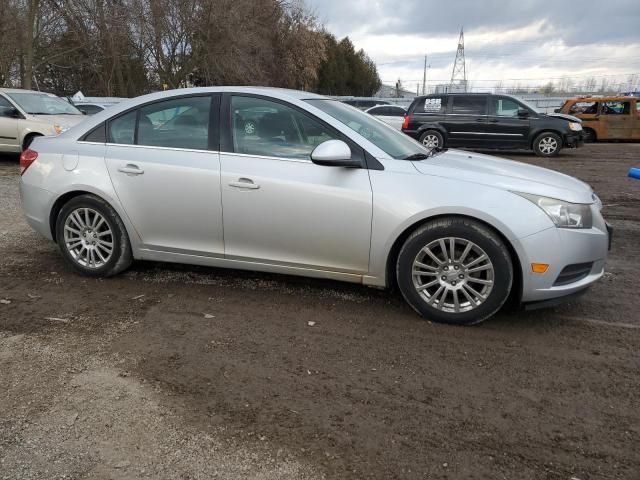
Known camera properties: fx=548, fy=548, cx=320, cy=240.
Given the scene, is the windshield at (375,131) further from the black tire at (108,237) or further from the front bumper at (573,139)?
the front bumper at (573,139)

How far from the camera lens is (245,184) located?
3982mm

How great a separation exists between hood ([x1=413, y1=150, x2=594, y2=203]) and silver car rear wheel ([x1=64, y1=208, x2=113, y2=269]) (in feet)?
8.53

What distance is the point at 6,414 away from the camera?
271 centimetres

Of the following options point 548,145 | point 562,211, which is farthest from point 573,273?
point 548,145

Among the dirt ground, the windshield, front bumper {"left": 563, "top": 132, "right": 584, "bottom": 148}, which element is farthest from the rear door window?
the dirt ground

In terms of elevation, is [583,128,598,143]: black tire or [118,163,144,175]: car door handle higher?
[118,163,144,175]: car door handle

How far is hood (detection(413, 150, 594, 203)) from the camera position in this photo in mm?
3605

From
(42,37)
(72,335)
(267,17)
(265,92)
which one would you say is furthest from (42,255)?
(267,17)

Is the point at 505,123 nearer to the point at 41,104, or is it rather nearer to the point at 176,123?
the point at 41,104

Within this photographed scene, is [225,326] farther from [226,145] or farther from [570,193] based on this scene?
[570,193]

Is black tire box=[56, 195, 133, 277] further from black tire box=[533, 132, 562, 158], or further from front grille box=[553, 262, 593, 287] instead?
black tire box=[533, 132, 562, 158]

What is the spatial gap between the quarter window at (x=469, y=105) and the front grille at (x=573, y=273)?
12.2 meters

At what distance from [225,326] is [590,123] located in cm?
1997

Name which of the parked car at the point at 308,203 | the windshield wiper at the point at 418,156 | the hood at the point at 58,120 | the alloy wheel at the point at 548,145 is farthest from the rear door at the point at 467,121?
the windshield wiper at the point at 418,156
